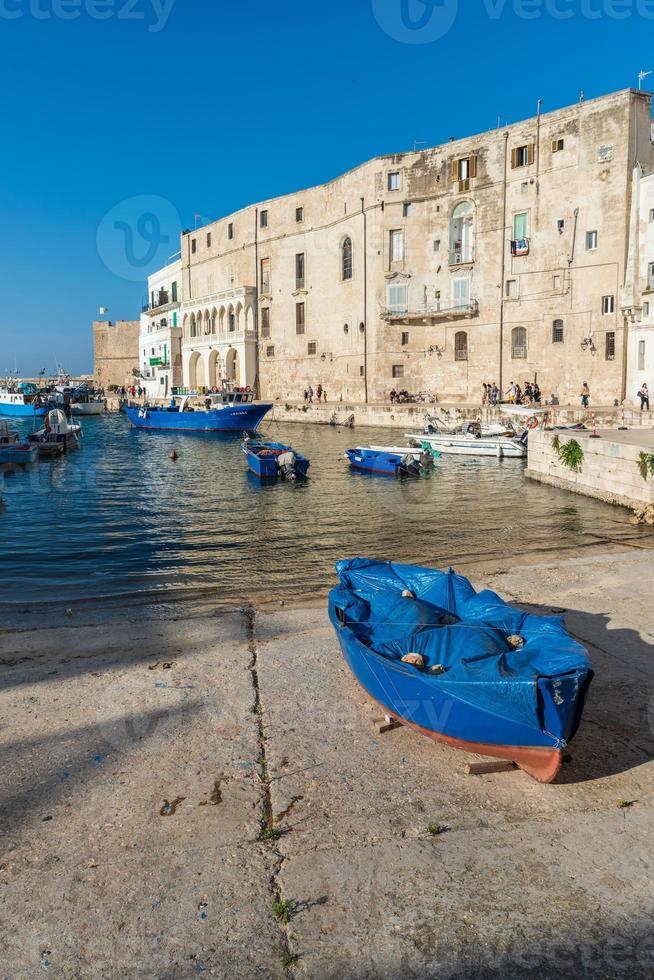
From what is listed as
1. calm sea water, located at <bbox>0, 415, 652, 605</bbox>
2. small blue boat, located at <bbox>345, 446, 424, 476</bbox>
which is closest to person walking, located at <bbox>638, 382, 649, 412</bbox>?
calm sea water, located at <bbox>0, 415, 652, 605</bbox>

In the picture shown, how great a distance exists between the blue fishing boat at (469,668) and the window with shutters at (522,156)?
110 ft

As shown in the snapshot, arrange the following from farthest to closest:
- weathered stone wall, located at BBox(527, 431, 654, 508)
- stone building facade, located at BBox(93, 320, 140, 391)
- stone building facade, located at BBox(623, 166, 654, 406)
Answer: stone building facade, located at BBox(93, 320, 140, 391)
stone building facade, located at BBox(623, 166, 654, 406)
weathered stone wall, located at BBox(527, 431, 654, 508)

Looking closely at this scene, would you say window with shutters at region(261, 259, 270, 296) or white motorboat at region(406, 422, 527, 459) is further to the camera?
window with shutters at region(261, 259, 270, 296)

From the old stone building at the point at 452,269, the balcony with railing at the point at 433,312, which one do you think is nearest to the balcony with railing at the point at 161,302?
the old stone building at the point at 452,269

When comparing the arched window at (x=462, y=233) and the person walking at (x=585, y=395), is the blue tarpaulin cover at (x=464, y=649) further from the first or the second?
the arched window at (x=462, y=233)

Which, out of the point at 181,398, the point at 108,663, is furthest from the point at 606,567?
the point at 181,398

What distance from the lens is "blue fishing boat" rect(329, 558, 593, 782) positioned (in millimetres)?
4020

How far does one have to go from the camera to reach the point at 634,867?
3449 mm

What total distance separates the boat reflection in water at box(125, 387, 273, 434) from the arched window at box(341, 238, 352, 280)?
9.75 m

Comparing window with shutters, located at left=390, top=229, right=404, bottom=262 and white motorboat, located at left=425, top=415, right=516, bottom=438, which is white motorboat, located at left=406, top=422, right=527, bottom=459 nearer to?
white motorboat, located at left=425, top=415, right=516, bottom=438

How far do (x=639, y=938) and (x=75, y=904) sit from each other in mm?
2523

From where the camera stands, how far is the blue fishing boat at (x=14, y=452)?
79.5 ft

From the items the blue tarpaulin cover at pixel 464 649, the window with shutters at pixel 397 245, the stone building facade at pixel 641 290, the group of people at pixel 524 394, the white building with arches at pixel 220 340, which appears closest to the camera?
the blue tarpaulin cover at pixel 464 649

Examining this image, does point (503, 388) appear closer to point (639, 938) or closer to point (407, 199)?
point (407, 199)
